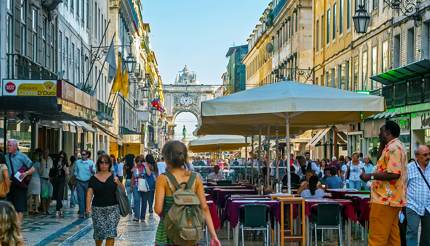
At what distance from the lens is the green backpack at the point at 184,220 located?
7.28 meters

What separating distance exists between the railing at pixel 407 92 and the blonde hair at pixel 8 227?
2344cm

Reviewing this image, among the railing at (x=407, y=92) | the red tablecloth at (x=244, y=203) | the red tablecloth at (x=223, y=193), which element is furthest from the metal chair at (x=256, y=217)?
the railing at (x=407, y=92)

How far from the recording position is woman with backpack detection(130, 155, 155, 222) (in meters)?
21.2

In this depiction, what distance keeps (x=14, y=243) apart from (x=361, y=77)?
3380 centimetres

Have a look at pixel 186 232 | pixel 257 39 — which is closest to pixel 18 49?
pixel 186 232

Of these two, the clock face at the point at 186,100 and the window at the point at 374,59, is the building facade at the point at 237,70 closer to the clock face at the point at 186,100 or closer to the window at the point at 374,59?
the clock face at the point at 186,100

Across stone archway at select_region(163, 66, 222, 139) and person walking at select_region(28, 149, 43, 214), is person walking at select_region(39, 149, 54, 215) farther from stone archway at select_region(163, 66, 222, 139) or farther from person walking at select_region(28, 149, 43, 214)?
stone archway at select_region(163, 66, 222, 139)

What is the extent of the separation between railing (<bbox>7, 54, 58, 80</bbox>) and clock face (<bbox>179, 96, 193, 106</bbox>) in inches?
5906

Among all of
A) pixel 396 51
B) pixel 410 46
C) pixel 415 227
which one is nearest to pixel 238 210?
pixel 415 227

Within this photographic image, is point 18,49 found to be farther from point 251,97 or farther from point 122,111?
point 122,111

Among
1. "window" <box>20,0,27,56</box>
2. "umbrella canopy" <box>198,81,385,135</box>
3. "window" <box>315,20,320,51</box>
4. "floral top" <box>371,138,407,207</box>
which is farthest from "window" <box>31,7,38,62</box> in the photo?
"window" <box>315,20,320,51</box>

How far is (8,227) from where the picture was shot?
5277 millimetres

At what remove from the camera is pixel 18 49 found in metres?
25.5

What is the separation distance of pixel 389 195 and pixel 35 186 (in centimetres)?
1243
